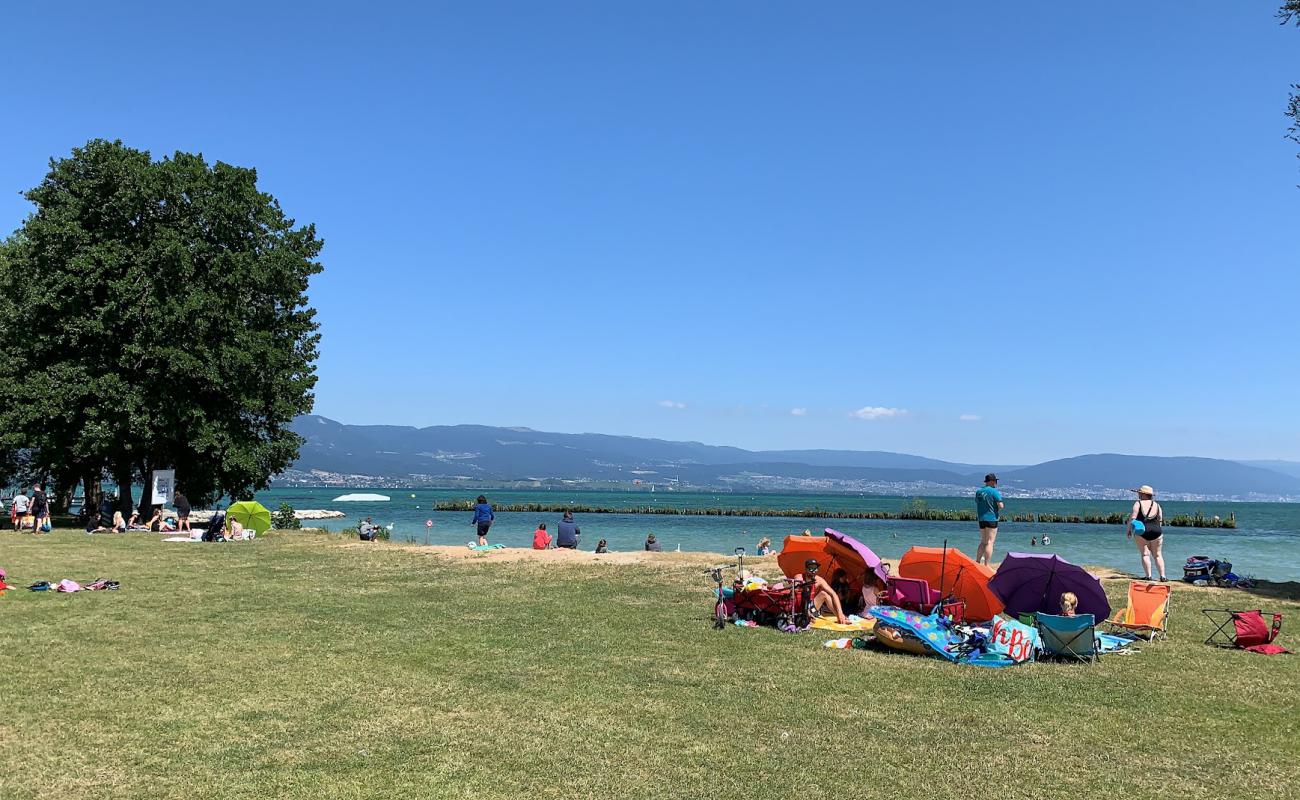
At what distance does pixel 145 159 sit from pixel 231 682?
30.7 m

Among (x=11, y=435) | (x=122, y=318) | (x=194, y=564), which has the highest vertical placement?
(x=122, y=318)

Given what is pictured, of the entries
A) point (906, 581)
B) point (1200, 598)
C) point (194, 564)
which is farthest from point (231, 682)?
point (1200, 598)

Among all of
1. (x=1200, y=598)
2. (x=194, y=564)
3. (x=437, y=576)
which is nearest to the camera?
(x=1200, y=598)

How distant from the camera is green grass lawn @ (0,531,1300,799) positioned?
6891mm

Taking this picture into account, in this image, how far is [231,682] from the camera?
31.9 feet

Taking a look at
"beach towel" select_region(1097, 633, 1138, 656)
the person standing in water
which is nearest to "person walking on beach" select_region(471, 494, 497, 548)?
the person standing in water

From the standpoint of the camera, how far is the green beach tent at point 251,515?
30766 mm

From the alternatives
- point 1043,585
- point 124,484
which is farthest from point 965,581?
point 124,484

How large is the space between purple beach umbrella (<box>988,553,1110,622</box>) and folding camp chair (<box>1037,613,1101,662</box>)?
176cm

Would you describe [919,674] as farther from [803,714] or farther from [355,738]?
[355,738]

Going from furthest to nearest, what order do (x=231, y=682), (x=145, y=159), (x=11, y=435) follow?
(x=145, y=159)
(x=11, y=435)
(x=231, y=682)

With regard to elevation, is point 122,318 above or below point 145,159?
below

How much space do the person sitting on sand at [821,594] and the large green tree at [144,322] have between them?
83.5 ft

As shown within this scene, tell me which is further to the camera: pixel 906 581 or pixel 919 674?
pixel 906 581
